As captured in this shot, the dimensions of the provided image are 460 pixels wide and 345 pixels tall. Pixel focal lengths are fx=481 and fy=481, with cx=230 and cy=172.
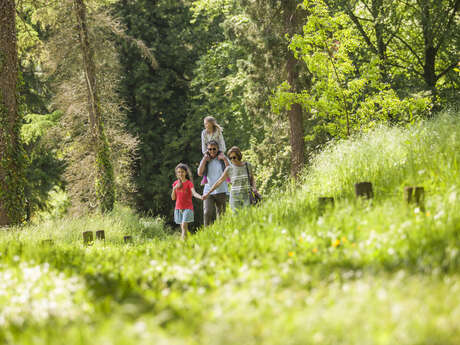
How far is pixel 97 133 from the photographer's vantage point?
17.2 m

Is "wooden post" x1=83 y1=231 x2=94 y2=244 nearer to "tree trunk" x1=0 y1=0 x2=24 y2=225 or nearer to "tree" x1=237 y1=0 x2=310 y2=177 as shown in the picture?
"tree trunk" x1=0 y1=0 x2=24 y2=225

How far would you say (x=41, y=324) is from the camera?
124 inches

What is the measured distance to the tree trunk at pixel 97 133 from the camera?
17156 mm

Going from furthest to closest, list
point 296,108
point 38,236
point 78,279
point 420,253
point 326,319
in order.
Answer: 1. point 296,108
2. point 38,236
3. point 78,279
4. point 420,253
5. point 326,319

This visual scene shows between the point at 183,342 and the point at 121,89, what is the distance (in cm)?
2431

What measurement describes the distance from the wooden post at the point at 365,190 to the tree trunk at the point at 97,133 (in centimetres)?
1285

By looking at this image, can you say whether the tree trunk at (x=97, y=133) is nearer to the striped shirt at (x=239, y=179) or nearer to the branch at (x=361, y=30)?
the branch at (x=361, y=30)

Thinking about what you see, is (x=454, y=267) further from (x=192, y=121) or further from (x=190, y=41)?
(x=190, y=41)

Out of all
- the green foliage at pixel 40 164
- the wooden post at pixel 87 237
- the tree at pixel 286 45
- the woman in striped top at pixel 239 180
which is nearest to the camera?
the woman in striped top at pixel 239 180

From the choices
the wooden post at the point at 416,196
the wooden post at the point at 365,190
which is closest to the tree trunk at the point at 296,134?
the wooden post at the point at 365,190

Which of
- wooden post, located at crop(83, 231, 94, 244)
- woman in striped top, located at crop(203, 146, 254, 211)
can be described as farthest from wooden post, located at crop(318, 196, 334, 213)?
wooden post, located at crop(83, 231, 94, 244)

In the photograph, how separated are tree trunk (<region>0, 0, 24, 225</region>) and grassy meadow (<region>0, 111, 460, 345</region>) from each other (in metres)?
4.93

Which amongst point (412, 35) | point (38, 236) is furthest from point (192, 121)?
point (38, 236)

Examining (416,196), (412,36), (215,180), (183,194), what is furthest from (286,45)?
(416,196)
